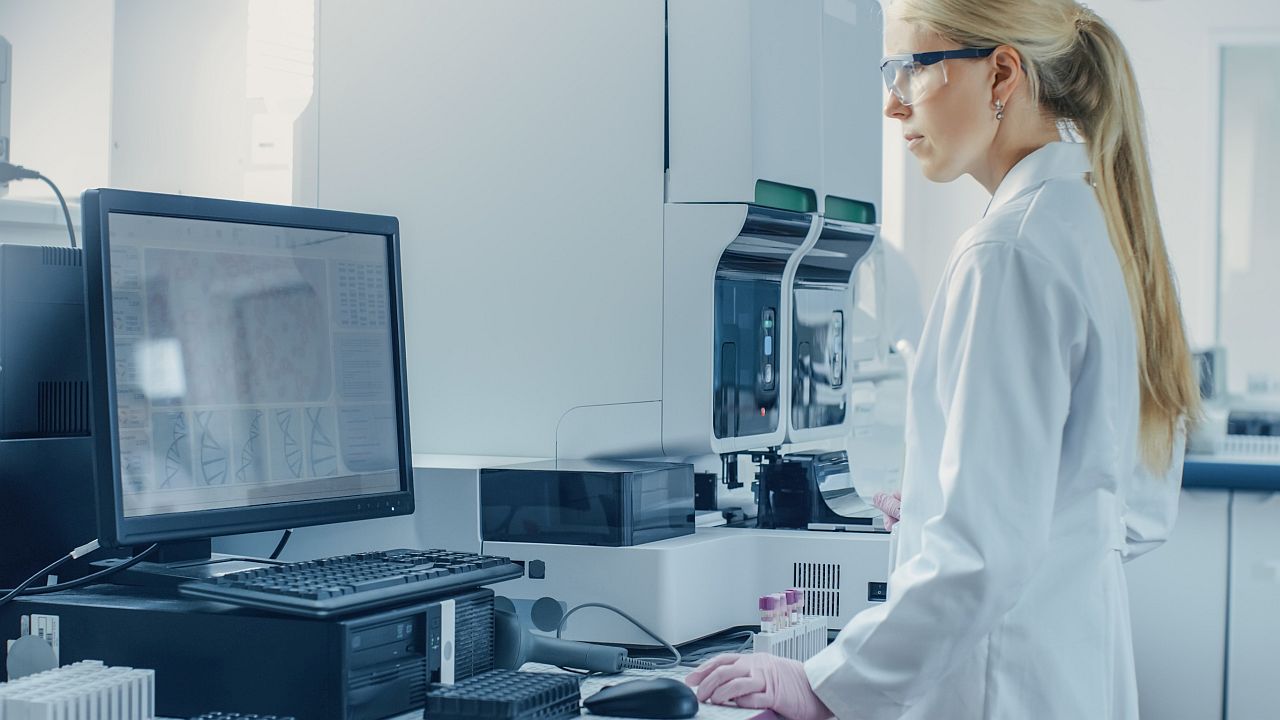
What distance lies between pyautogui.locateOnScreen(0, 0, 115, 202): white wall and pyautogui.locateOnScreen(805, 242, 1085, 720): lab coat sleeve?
59.7 inches

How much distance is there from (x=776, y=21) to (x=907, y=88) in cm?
44

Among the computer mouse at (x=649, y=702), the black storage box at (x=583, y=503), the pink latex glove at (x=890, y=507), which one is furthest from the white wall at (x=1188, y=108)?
the computer mouse at (x=649, y=702)

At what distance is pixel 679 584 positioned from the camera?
1.37m

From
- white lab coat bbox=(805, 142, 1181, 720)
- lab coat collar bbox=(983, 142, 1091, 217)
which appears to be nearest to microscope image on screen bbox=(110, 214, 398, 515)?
white lab coat bbox=(805, 142, 1181, 720)

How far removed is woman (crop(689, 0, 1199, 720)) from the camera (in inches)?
39.9

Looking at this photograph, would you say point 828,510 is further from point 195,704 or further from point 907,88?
point 195,704

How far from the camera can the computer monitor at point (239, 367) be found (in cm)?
109

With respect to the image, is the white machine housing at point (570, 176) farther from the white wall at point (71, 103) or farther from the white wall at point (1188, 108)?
the white wall at point (1188, 108)

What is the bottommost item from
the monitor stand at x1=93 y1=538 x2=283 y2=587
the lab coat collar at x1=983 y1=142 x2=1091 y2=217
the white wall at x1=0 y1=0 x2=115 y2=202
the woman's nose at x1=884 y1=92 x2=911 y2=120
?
the monitor stand at x1=93 y1=538 x2=283 y2=587

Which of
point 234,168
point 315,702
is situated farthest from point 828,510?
point 234,168

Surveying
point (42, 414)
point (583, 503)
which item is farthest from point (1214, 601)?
point (42, 414)

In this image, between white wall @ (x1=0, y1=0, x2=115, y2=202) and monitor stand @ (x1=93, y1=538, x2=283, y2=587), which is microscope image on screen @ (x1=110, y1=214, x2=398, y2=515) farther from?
white wall @ (x1=0, y1=0, x2=115, y2=202)

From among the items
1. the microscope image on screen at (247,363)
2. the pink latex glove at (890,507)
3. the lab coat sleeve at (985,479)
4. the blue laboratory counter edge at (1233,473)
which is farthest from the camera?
the blue laboratory counter edge at (1233,473)

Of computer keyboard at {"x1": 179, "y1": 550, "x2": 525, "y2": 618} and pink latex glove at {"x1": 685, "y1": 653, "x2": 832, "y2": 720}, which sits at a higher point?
computer keyboard at {"x1": 179, "y1": 550, "x2": 525, "y2": 618}
